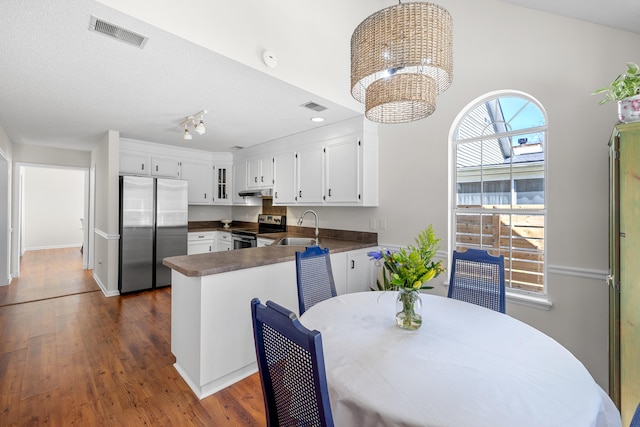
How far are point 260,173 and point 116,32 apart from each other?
3.07 metres

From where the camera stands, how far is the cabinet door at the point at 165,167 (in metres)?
4.78

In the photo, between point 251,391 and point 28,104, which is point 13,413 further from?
point 28,104

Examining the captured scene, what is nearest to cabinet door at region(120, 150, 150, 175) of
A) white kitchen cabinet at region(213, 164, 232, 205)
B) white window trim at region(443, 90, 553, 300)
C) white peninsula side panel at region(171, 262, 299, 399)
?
white kitchen cabinet at region(213, 164, 232, 205)

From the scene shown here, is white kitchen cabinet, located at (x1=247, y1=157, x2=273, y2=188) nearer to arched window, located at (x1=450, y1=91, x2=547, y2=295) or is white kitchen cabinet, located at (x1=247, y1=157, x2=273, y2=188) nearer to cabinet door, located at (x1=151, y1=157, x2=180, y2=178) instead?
cabinet door, located at (x1=151, y1=157, x2=180, y2=178)

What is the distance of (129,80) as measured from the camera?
7.87ft

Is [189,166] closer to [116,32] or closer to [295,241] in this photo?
[295,241]

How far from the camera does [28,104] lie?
9.76 feet

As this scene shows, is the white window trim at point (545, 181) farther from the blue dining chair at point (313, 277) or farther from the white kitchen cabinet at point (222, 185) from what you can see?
the white kitchen cabinet at point (222, 185)

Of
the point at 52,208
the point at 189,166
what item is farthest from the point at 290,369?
the point at 52,208

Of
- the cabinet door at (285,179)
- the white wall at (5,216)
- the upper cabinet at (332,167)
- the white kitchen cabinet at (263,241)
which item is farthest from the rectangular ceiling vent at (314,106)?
the white wall at (5,216)

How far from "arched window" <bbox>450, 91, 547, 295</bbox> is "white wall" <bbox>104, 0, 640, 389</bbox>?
0.42 feet

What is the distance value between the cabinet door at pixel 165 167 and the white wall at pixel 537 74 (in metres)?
3.41

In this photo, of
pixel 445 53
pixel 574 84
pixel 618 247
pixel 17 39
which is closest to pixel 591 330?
pixel 618 247

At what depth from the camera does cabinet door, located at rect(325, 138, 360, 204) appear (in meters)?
3.43
